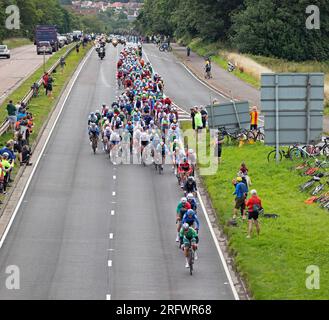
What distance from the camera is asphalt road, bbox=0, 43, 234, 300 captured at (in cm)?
2712

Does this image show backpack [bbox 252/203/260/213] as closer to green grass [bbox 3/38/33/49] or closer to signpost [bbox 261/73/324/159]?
signpost [bbox 261/73/324/159]

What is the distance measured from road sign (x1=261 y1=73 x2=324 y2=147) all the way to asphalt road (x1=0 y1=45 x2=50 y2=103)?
30.3 metres

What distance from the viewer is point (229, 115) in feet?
Result: 163

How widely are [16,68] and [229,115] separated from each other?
152 feet

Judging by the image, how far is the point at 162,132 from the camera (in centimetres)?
4938

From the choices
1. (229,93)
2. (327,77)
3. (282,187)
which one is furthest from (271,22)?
(282,187)

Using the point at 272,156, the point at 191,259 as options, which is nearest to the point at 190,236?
the point at 191,259

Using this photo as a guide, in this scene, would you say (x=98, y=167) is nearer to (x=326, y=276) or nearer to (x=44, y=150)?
(x=44, y=150)

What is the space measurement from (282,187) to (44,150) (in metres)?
13.9

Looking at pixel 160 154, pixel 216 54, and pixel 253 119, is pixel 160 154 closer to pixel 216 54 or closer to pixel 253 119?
pixel 253 119

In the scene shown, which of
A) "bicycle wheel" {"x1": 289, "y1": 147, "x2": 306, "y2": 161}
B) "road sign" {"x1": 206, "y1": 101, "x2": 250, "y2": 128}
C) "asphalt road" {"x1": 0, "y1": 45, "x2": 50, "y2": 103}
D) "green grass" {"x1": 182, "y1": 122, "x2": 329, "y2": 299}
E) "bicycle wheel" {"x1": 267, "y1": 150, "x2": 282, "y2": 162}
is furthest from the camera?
"asphalt road" {"x1": 0, "y1": 45, "x2": 50, "y2": 103}

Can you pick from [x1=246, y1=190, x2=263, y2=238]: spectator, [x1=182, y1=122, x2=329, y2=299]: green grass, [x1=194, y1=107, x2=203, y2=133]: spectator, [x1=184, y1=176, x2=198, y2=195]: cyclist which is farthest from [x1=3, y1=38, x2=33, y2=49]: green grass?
[x1=246, y1=190, x2=263, y2=238]: spectator

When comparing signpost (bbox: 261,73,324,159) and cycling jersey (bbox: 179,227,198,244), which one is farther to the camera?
signpost (bbox: 261,73,324,159)

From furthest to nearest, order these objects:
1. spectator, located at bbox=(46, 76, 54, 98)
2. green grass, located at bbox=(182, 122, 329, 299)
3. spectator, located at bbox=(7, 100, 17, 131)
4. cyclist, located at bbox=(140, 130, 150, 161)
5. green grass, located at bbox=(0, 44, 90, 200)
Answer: spectator, located at bbox=(46, 76, 54, 98)
green grass, located at bbox=(0, 44, 90, 200)
spectator, located at bbox=(7, 100, 17, 131)
cyclist, located at bbox=(140, 130, 150, 161)
green grass, located at bbox=(182, 122, 329, 299)
